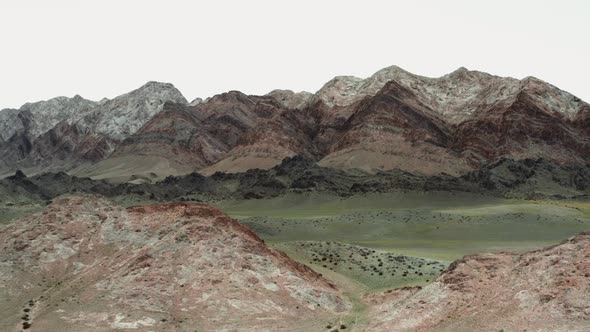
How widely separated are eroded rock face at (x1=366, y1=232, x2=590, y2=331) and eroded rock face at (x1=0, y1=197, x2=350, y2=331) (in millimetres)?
7683

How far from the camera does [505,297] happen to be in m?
40.1

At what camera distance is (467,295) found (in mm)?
42094

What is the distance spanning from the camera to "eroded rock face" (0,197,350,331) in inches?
1781

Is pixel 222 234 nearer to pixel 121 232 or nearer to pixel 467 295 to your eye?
pixel 121 232

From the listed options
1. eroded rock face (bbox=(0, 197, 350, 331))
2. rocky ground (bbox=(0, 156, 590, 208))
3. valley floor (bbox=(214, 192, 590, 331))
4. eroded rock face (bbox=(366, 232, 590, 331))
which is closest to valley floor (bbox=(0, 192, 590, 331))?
valley floor (bbox=(214, 192, 590, 331))

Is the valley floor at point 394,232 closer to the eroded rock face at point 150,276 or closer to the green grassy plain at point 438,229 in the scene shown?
the green grassy plain at point 438,229

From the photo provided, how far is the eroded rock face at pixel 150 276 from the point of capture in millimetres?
45250

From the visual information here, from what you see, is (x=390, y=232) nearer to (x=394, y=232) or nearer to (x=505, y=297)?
(x=394, y=232)

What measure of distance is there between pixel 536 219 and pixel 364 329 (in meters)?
86.9

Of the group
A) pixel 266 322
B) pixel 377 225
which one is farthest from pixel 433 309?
pixel 377 225

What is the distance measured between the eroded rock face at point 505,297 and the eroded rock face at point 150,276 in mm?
7683

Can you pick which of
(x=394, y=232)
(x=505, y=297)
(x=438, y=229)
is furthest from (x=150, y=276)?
(x=438, y=229)

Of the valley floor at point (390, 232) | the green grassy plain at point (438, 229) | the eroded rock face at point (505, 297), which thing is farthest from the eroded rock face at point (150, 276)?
the green grassy plain at point (438, 229)

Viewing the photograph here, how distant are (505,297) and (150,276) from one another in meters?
29.6
